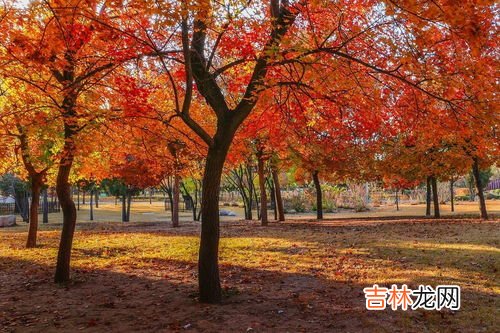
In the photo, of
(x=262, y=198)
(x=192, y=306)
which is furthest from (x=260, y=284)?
(x=262, y=198)

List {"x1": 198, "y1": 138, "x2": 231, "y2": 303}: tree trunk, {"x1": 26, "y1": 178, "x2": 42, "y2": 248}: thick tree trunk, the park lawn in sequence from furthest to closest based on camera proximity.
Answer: {"x1": 26, "y1": 178, "x2": 42, "y2": 248}: thick tree trunk → {"x1": 198, "y1": 138, "x2": 231, "y2": 303}: tree trunk → the park lawn

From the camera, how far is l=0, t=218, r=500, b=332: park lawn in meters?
6.08

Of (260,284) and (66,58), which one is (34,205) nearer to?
(66,58)

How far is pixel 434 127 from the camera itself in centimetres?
759

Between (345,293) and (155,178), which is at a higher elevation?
(155,178)

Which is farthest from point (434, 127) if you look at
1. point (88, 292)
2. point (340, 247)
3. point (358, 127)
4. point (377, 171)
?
point (377, 171)

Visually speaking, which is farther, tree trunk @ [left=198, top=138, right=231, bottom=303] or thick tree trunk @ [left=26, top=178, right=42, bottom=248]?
thick tree trunk @ [left=26, top=178, right=42, bottom=248]

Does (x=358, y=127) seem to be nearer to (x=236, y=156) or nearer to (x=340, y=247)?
(x=236, y=156)

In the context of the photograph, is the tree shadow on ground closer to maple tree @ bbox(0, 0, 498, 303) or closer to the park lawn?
the park lawn

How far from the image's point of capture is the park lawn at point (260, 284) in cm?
608

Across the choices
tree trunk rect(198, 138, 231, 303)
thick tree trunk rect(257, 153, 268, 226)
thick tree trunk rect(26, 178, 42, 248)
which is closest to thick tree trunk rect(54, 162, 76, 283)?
tree trunk rect(198, 138, 231, 303)

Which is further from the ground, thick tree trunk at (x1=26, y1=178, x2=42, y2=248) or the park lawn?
thick tree trunk at (x1=26, y1=178, x2=42, y2=248)

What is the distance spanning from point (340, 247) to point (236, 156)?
8.67 m

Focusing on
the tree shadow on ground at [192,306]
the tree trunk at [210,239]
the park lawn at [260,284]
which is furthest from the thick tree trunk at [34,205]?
the tree trunk at [210,239]
